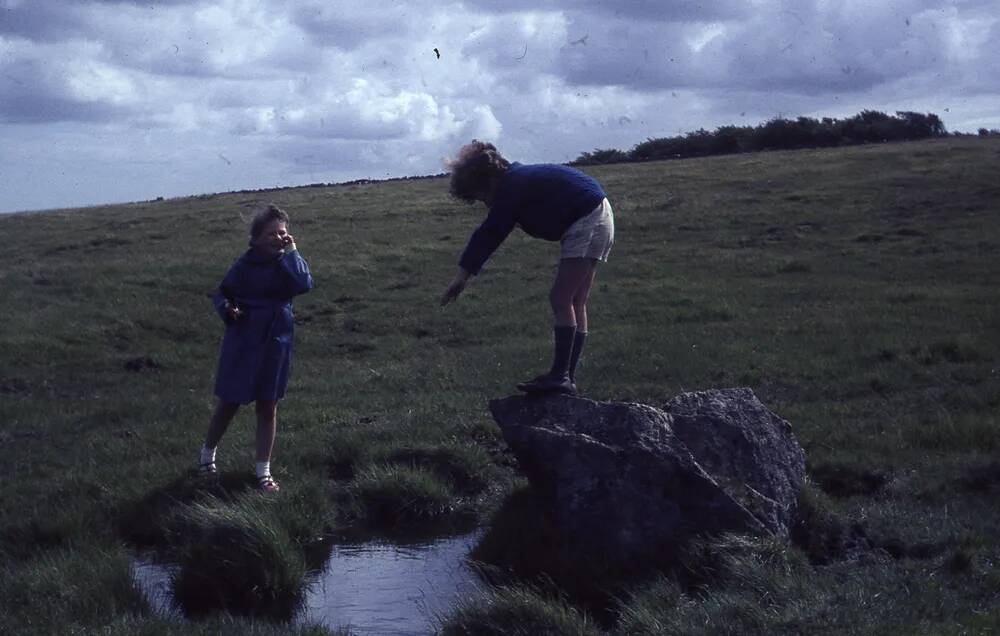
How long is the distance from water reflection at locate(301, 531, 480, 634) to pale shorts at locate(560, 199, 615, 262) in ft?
6.63

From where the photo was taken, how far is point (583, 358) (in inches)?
547

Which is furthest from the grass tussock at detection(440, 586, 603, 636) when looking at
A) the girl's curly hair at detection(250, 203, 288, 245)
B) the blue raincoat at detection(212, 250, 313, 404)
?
the girl's curly hair at detection(250, 203, 288, 245)

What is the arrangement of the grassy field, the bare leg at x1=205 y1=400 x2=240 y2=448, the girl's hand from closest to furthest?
1. the grassy field
2. the girl's hand
3. the bare leg at x1=205 y1=400 x2=240 y2=448

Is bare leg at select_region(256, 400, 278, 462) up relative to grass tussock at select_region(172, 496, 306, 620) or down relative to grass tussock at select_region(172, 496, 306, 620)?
up

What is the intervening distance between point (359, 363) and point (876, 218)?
14478 mm

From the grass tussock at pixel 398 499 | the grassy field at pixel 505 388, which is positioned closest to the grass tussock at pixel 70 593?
the grassy field at pixel 505 388

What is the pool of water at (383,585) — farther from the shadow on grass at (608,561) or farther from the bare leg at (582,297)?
the bare leg at (582,297)

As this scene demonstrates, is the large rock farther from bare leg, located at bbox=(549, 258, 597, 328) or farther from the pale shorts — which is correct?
the pale shorts

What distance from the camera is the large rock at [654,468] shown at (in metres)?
7.19

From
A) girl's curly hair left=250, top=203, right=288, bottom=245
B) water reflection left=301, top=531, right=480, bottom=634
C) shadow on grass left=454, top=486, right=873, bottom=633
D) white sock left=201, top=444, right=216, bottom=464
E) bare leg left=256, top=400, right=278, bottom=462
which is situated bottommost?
water reflection left=301, top=531, right=480, bottom=634

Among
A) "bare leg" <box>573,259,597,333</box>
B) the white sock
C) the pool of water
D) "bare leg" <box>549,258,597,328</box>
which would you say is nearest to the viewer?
the pool of water

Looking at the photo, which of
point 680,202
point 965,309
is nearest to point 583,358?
point 965,309

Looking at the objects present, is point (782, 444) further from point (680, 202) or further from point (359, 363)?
point (680, 202)

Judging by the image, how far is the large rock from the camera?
719 centimetres
